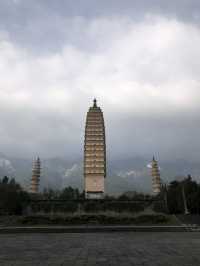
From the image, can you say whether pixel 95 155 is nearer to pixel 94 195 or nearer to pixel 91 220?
pixel 94 195

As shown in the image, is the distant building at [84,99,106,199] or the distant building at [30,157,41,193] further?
the distant building at [30,157,41,193]

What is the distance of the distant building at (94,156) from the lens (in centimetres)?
8550

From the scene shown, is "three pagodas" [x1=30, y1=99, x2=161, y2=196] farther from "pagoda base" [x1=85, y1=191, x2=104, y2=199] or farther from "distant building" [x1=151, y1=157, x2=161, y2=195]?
"distant building" [x1=151, y1=157, x2=161, y2=195]

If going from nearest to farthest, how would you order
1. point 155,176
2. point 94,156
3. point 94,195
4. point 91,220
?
point 91,220 < point 94,156 < point 94,195 < point 155,176

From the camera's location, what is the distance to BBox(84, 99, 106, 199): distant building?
8550 centimetres

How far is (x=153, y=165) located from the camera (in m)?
101

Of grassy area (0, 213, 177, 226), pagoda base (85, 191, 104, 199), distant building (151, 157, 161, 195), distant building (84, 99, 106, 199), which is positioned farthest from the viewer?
distant building (151, 157, 161, 195)

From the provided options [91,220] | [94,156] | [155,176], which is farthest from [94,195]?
[91,220]

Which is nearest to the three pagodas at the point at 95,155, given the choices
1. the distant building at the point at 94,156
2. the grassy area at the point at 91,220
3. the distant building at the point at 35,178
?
the distant building at the point at 94,156

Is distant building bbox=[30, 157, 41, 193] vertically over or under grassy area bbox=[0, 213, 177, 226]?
over

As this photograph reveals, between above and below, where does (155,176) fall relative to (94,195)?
above

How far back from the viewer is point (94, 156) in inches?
3420

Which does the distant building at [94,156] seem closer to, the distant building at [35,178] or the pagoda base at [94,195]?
the pagoda base at [94,195]

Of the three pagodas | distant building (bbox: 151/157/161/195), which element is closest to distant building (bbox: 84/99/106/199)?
the three pagodas
